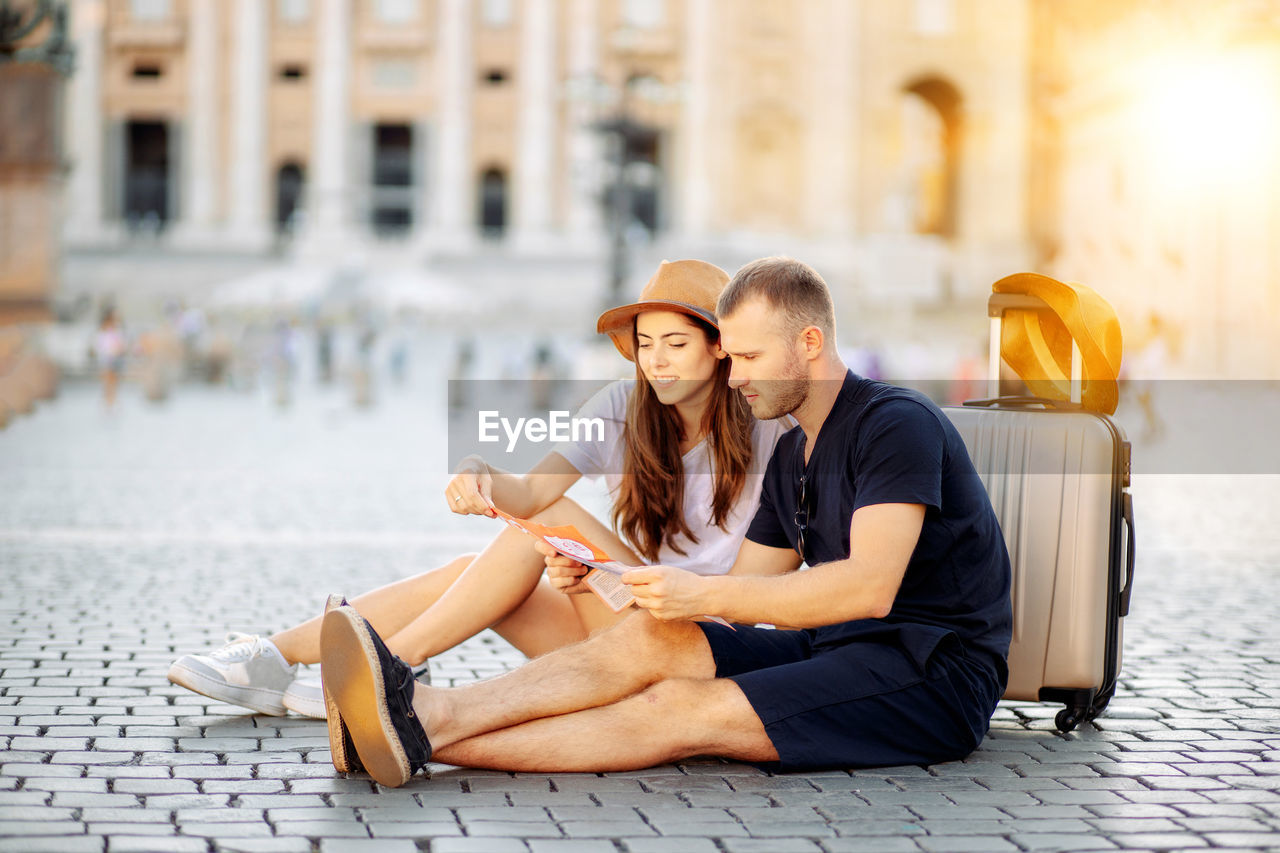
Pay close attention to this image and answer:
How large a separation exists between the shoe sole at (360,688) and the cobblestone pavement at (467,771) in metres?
0.10

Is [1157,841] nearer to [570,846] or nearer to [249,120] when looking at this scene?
[570,846]

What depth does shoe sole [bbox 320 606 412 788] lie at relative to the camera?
10.2 feet

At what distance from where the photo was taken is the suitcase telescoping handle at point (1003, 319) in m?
4.02

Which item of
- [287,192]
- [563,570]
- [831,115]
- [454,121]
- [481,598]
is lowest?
[481,598]

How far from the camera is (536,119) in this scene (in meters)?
49.2

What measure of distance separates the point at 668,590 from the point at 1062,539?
1238mm

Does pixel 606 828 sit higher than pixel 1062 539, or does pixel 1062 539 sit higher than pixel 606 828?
pixel 1062 539

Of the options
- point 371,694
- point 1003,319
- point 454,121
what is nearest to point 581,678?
point 371,694

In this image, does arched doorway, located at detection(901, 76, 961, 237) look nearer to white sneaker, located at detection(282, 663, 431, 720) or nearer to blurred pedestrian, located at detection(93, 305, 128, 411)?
blurred pedestrian, located at detection(93, 305, 128, 411)

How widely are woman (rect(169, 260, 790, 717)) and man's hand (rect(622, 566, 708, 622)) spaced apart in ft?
2.24

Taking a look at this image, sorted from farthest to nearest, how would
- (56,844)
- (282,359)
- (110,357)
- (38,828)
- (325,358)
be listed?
(325,358), (282,359), (110,357), (38,828), (56,844)

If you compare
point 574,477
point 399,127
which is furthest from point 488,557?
point 399,127

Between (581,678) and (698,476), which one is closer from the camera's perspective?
(581,678)

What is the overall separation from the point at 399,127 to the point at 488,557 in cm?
5150
